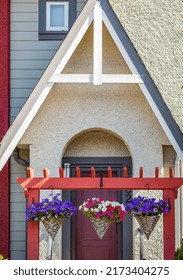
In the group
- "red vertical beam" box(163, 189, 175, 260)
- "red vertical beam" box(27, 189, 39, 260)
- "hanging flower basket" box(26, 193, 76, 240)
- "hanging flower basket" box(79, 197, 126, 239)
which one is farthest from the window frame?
"red vertical beam" box(163, 189, 175, 260)

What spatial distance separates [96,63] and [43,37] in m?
2.41

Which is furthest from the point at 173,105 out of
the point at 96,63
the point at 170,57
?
the point at 96,63

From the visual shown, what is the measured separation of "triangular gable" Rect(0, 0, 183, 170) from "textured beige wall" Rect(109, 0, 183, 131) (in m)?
1.17

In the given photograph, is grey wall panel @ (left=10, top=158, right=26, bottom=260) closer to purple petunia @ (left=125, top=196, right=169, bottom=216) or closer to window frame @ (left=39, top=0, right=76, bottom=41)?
window frame @ (left=39, top=0, right=76, bottom=41)

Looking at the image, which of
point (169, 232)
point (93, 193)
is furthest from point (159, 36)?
point (169, 232)

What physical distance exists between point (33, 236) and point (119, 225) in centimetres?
258

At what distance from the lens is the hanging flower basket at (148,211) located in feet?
32.9

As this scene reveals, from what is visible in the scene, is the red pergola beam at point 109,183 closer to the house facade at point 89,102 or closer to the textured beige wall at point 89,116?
the house facade at point 89,102

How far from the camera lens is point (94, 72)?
11.0 metres

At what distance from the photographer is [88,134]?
12148 mm

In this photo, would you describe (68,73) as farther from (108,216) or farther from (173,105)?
(108,216)

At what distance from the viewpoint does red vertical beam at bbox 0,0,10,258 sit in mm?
12664

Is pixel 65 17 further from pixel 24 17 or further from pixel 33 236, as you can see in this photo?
pixel 33 236

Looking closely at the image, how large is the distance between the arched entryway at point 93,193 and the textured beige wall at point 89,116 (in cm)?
49
